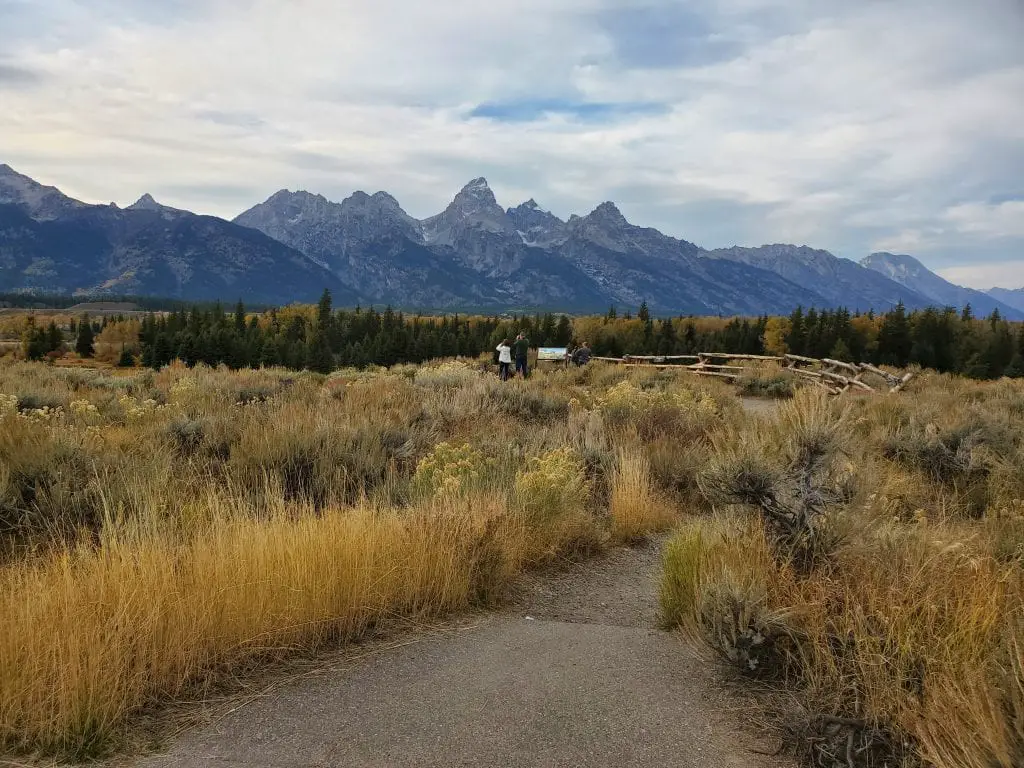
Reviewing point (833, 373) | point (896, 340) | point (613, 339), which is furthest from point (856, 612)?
point (613, 339)

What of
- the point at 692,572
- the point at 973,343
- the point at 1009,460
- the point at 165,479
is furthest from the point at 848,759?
the point at 973,343

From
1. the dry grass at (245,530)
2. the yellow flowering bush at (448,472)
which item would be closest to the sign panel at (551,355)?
the dry grass at (245,530)

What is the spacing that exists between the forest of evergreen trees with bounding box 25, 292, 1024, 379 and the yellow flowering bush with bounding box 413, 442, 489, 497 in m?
44.7

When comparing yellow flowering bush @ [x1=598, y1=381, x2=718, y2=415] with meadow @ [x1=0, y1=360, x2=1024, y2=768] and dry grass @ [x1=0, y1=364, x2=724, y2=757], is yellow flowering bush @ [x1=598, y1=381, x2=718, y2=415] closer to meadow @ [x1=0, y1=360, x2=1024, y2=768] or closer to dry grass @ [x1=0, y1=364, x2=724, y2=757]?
dry grass @ [x1=0, y1=364, x2=724, y2=757]

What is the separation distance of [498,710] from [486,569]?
5.77ft

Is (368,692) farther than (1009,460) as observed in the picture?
No

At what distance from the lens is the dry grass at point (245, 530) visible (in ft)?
10.2

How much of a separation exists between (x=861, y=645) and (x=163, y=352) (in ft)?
239

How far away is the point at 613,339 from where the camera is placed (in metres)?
64.4

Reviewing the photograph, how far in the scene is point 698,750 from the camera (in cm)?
286

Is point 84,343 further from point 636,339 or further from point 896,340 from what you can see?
point 896,340

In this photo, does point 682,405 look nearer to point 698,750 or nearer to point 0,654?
point 698,750

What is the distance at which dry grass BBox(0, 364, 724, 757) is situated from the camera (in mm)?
3109

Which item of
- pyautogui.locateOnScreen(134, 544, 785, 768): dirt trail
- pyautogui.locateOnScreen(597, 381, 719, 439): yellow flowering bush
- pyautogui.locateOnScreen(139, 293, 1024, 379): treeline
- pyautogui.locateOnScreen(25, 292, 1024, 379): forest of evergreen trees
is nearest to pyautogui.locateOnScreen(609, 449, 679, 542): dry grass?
pyautogui.locateOnScreen(134, 544, 785, 768): dirt trail
